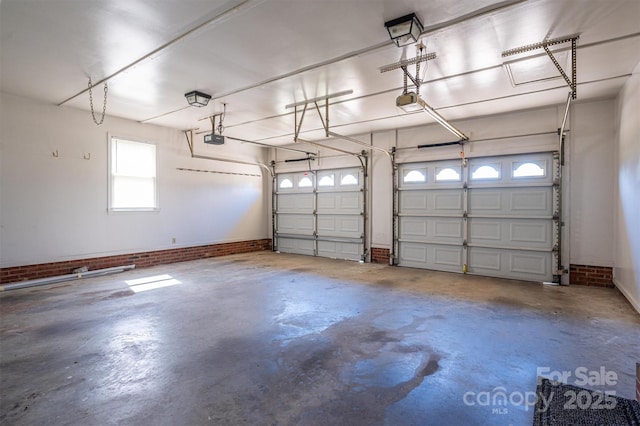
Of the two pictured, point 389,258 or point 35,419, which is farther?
point 389,258

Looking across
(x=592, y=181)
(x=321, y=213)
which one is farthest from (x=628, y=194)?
(x=321, y=213)

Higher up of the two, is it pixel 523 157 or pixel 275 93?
pixel 275 93

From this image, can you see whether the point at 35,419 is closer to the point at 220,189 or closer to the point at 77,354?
the point at 77,354

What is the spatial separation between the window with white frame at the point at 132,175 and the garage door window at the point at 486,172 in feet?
22.3

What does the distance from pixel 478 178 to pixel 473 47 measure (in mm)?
3337

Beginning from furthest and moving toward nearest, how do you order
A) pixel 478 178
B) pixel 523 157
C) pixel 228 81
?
pixel 478 178, pixel 523 157, pixel 228 81

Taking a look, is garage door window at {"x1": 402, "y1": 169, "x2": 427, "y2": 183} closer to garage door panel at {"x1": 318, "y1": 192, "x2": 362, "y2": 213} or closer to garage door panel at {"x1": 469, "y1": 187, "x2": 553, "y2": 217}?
garage door panel at {"x1": 469, "y1": 187, "x2": 553, "y2": 217}

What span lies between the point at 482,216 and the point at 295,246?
5.00 metres

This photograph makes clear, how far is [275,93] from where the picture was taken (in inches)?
191

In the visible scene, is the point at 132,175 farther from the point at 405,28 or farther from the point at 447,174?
the point at 447,174

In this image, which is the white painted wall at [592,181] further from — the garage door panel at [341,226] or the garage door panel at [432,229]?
the garage door panel at [341,226]

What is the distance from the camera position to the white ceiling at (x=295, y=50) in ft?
9.10

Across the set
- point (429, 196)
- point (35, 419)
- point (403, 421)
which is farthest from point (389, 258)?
point (35, 419)

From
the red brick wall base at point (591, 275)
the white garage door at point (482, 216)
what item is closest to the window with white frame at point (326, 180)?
the white garage door at point (482, 216)
